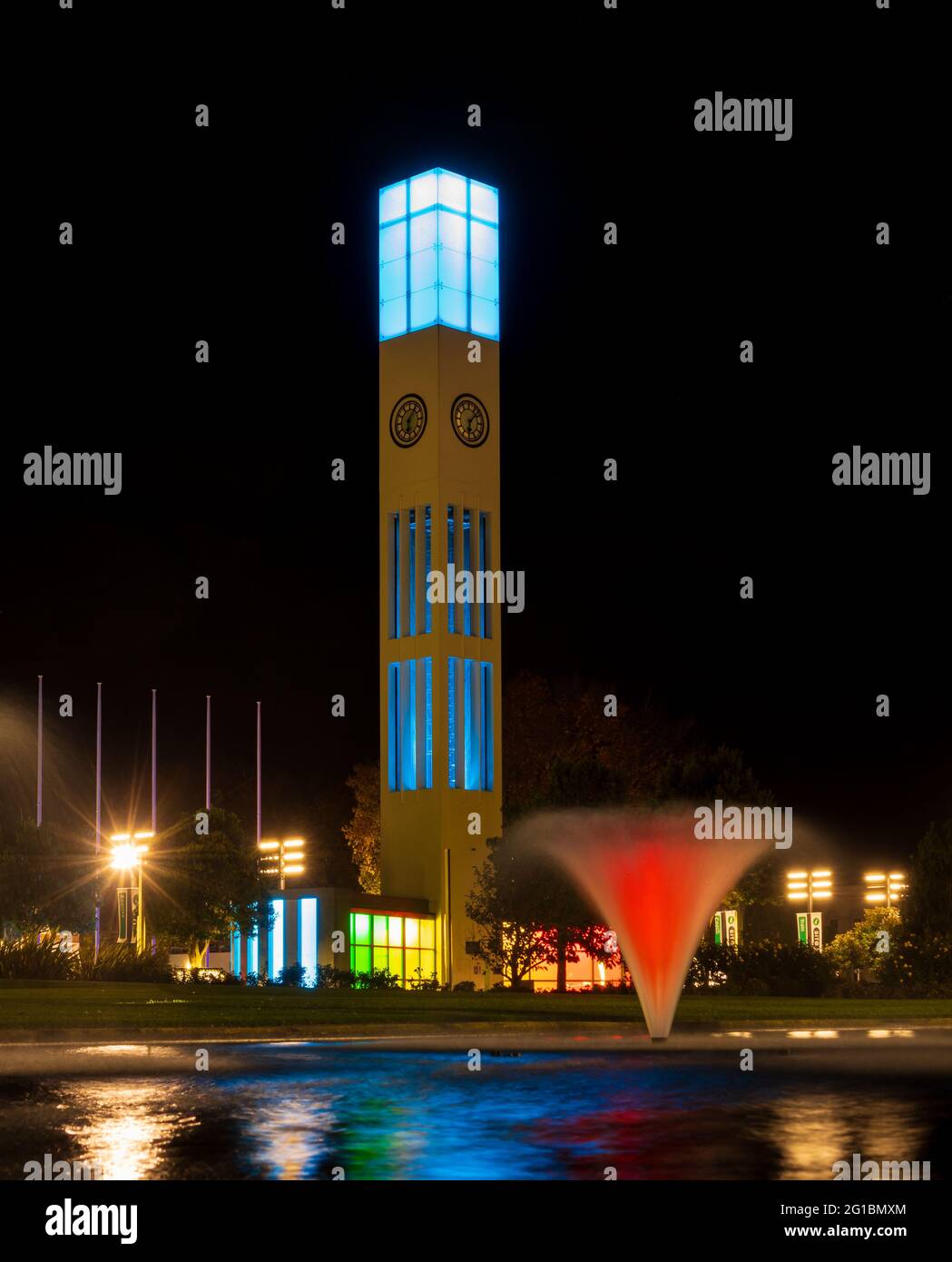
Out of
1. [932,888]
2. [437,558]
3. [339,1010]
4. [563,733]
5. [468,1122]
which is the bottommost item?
[339,1010]

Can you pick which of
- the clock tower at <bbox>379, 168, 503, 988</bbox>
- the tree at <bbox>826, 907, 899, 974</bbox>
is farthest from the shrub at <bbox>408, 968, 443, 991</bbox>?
the tree at <bbox>826, 907, 899, 974</bbox>

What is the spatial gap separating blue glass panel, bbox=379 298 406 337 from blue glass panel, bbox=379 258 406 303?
0.28 m

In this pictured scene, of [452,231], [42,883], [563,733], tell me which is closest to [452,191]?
[452,231]

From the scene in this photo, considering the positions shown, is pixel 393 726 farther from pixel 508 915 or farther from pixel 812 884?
pixel 812 884

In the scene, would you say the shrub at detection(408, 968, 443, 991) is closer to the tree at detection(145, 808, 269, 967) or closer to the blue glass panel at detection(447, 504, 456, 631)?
the tree at detection(145, 808, 269, 967)

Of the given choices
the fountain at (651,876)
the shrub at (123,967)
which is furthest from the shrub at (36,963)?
the fountain at (651,876)

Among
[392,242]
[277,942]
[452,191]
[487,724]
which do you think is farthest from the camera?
[392,242]

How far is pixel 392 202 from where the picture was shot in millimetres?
69375

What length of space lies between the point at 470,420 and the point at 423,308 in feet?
16.5

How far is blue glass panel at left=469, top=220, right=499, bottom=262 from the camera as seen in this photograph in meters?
68.5

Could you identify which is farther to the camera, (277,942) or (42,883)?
(277,942)

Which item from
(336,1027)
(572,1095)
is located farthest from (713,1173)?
(336,1027)

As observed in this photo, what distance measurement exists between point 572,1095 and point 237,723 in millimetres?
102323
